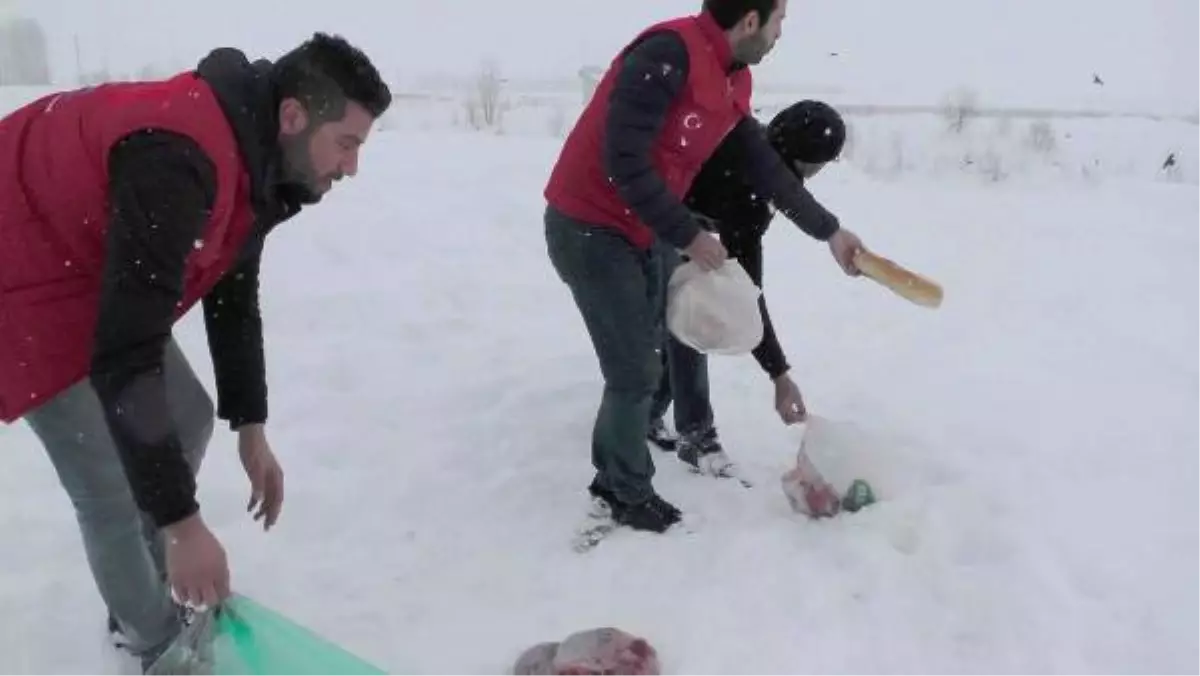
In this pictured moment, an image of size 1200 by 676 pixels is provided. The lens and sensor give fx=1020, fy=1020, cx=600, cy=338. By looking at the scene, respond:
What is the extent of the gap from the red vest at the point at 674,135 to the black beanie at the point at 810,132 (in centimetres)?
28

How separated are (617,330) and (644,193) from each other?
1.44 feet

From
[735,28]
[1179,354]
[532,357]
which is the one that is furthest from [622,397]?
[1179,354]

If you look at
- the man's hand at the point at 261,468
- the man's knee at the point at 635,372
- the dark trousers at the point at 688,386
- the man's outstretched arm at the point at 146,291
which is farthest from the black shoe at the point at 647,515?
the man's outstretched arm at the point at 146,291

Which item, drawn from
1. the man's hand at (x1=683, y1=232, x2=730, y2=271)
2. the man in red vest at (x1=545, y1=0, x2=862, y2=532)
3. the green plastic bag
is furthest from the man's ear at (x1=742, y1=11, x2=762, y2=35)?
the green plastic bag

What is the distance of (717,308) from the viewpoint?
3.18 meters

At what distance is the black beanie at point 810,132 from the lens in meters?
3.36

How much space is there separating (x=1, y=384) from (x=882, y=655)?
84.9 inches

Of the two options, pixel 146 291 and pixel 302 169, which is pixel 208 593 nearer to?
pixel 146 291

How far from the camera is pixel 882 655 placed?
8.76ft

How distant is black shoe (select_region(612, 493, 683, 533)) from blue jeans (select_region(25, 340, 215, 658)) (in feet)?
4.47

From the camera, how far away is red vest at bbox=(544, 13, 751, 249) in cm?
292

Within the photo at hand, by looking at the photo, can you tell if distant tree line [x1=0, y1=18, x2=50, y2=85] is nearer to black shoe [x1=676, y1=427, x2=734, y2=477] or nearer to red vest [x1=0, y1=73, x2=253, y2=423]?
black shoe [x1=676, y1=427, x2=734, y2=477]

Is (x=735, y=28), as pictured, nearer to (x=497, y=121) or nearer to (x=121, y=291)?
(x=121, y=291)

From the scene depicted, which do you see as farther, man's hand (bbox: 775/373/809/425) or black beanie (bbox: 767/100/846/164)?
man's hand (bbox: 775/373/809/425)
